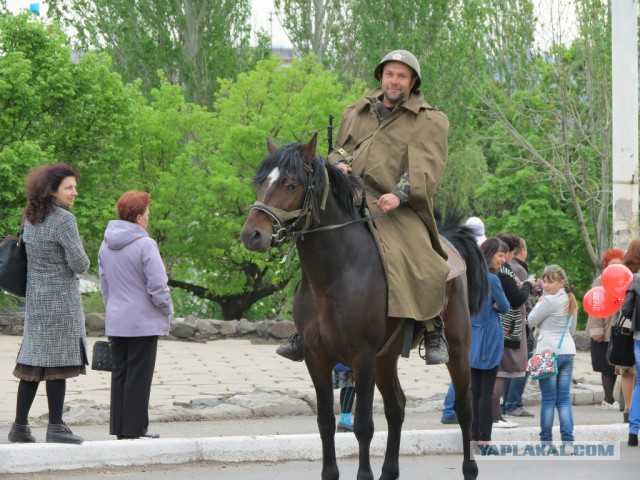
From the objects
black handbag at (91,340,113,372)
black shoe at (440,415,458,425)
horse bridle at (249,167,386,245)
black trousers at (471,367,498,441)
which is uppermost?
horse bridle at (249,167,386,245)

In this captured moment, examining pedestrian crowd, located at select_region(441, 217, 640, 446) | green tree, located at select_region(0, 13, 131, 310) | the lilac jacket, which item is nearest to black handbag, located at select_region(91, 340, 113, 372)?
the lilac jacket

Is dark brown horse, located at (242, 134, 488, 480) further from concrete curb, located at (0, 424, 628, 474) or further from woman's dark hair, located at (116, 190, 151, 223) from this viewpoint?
woman's dark hair, located at (116, 190, 151, 223)

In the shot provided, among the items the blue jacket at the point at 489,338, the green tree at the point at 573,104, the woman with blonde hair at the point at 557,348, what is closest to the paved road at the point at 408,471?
the woman with blonde hair at the point at 557,348

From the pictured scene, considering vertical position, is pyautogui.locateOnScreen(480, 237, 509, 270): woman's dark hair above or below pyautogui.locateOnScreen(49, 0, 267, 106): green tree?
below

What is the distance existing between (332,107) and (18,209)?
922cm

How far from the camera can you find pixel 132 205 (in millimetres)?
9062

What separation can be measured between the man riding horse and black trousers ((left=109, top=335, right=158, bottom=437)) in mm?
1808

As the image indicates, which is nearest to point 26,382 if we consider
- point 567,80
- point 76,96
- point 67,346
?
point 67,346

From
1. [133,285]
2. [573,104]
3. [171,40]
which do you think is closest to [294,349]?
[133,285]

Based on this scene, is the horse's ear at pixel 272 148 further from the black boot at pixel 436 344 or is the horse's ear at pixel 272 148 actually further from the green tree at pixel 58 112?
the green tree at pixel 58 112

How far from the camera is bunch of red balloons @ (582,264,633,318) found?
406 inches

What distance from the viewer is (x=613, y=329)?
1043 centimetres

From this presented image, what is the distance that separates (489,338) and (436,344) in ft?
7.24

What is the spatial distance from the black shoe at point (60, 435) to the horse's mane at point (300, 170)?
2922 mm
